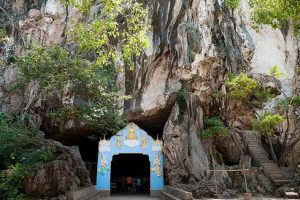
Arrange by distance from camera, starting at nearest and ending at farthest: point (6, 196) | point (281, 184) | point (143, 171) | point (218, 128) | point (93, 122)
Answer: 1. point (6, 196)
2. point (93, 122)
3. point (281, 184)
4. point (218, 128)
5. point (143, 171)

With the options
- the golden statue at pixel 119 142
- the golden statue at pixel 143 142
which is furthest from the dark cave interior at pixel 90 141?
the golden statue at pixel 143 142

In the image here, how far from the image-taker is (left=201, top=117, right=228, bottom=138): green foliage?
40.5 ft

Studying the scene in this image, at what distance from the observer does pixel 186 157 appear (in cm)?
1184

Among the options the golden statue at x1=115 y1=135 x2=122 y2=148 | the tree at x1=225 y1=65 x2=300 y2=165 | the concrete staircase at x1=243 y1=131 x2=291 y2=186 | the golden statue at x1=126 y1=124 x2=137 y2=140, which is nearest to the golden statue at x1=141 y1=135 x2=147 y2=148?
the golden statue at x1=126 y1=124 x2=137 y2=140

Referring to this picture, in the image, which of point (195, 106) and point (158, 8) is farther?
point (158, 8)

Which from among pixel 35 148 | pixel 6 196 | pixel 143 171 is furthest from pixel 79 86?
pixel 143 171

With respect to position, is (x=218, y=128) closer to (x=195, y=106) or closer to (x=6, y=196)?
(x=195, y=106)

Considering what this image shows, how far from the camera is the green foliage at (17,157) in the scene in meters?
6.75

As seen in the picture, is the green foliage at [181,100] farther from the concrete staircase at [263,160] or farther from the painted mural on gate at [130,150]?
the concrete staircase at [263,160]

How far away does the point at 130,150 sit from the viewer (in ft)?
41.3

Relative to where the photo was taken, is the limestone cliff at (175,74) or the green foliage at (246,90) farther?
the green foliage at (246,90)

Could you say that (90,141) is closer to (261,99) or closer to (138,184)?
(138,184)

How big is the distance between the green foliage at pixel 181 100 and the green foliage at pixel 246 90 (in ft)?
7.13

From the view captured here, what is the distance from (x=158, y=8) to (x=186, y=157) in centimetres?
763
